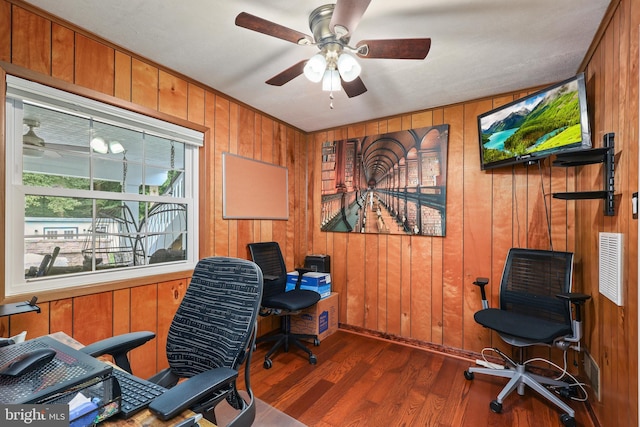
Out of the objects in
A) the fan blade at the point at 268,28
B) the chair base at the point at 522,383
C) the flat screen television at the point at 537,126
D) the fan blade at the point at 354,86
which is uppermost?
the fan blade at the point at 268,28

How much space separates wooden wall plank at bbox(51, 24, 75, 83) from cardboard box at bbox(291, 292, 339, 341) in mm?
2653

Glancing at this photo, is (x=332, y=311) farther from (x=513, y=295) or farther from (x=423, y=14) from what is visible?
(x=423, y=14)

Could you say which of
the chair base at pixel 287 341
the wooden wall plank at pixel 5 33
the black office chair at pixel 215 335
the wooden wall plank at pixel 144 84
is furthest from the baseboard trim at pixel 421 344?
the wooden wall plank at pixel 5 33

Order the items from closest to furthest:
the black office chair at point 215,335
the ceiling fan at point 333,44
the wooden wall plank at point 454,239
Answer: the black office chair at point 215,335
the ceiling fan at point 333,44
the wooden wall plank at point 454,239

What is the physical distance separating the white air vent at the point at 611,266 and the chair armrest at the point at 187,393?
5.98 feet

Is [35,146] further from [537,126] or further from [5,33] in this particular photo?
[537,126]

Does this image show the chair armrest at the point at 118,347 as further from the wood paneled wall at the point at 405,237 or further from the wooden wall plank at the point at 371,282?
the wooden wall plank at the point at 371,282

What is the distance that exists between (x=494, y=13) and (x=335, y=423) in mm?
2629

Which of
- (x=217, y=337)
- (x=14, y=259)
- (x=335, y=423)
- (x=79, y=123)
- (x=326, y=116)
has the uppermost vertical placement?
(x=326, y=116)

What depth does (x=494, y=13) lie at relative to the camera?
1.59m

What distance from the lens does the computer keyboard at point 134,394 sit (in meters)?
0.78

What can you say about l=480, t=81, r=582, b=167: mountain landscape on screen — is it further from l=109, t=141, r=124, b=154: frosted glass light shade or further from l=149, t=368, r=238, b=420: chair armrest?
l=109, t=141, r=124, b=154: frosted glass light shade

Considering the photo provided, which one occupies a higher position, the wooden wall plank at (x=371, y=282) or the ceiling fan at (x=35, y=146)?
the ceiling fan at (x=35, y=146)

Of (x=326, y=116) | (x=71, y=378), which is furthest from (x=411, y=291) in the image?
(x=71, y=378)
